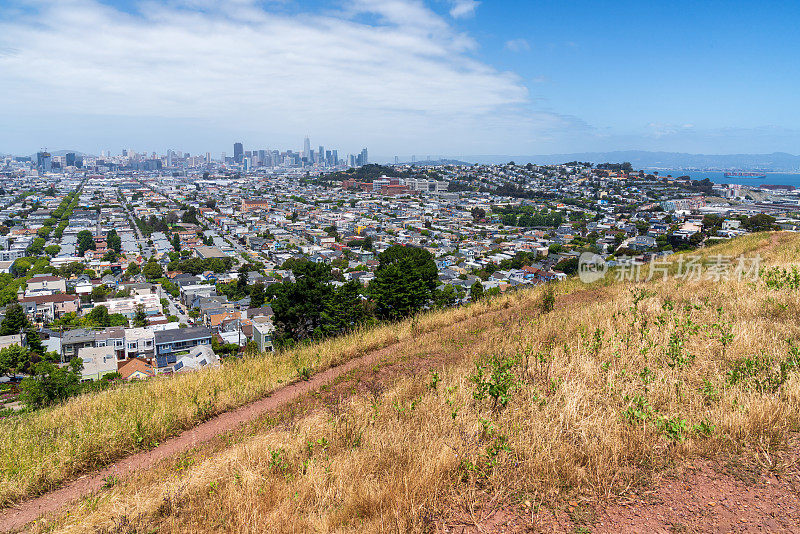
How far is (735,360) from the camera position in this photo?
252 cm

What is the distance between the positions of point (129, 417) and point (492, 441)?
2208mm

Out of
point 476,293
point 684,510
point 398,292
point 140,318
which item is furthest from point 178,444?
point 140,318

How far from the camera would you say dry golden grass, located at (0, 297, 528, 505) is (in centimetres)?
218

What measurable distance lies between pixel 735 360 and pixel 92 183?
107840 mm

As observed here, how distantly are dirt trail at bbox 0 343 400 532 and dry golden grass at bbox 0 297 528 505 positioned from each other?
0.06 m

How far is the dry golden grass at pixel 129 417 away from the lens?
7.14 feet

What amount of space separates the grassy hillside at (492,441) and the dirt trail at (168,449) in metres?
0.23

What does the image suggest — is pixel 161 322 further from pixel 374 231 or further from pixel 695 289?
pixel 374 231

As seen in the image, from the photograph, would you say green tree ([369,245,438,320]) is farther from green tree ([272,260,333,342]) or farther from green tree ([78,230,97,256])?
green tree ([78,230,97,256])

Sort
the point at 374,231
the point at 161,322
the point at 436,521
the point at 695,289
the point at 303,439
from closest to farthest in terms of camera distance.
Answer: the point at 436,521, the point at 303,439, the point at 695,289, the point at 161,322, the point at 374,231

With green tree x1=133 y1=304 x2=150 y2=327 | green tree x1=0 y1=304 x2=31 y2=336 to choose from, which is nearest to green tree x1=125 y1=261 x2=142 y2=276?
green tree x1=133 y1=304 x2=150 y2=327

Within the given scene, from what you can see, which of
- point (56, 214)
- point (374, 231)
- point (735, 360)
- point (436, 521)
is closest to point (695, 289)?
point (735, 360)

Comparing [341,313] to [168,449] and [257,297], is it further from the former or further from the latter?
[257,297]

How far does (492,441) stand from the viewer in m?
1.89
